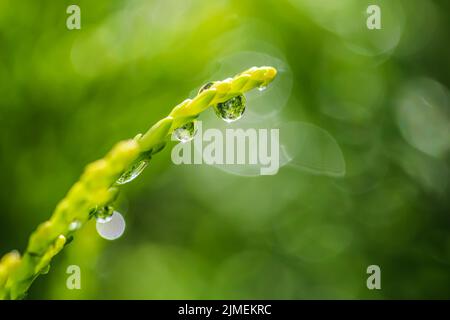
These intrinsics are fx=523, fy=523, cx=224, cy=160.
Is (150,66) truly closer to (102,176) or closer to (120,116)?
(120,116)

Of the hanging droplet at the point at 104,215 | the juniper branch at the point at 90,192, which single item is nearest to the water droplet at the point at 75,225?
the juniper branch at the point at 90,192

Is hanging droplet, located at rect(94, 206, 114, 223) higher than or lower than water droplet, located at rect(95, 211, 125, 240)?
lower

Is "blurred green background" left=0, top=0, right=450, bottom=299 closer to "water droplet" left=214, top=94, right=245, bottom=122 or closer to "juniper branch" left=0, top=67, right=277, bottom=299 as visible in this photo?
"water droplet" left=214, top=94, right=245, bottom=122

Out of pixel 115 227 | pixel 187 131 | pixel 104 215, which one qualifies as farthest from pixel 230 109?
pixel 115 227

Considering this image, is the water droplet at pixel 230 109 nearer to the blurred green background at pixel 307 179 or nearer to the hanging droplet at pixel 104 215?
the hanging droplet at pixel 104 215

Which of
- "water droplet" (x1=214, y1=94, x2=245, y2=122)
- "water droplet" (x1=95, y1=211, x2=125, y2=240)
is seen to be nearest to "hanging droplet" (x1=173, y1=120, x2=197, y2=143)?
"water droplet" (x1=214, y1=94, x2=245, y2=122)

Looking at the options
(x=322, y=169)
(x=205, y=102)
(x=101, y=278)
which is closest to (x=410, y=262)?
(x=322, y=169)
